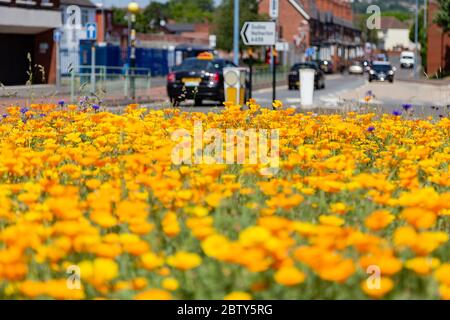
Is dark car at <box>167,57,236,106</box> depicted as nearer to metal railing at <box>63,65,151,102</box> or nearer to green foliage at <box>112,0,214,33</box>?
metal railing at <box>63,65,151,102</box>

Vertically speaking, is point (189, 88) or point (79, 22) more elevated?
point (79, 22)

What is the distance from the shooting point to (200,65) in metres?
26.9

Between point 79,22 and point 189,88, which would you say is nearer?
point 189,88

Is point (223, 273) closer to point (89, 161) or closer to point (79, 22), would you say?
point (89, 161)

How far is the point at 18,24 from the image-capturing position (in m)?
39.3

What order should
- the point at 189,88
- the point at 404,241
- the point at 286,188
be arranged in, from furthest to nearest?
the point at 189,88, the point at 286,188, the point at 404,241

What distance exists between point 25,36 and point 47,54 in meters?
1.40

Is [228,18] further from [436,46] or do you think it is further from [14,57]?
[14,57]

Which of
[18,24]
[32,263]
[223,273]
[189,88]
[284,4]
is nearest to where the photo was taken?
[223,273]

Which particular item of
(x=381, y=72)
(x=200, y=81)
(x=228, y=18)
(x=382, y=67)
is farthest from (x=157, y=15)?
(x=200, y=81)

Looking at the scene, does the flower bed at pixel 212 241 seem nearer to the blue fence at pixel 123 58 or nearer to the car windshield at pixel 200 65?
the car windshield at pixel 200 65
